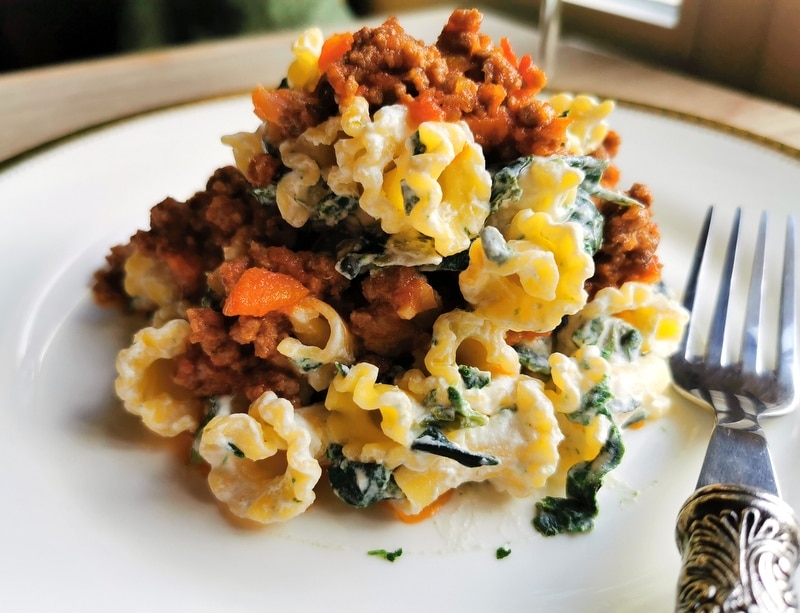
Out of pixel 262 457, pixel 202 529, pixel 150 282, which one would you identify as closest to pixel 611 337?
pixel 262 457

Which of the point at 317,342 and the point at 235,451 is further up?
the point at 317,342

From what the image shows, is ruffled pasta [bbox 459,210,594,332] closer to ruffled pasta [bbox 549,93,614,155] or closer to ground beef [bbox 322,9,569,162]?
ground beef [bbox 322,9,569,162]

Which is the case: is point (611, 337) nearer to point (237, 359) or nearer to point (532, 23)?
point (237, 359)

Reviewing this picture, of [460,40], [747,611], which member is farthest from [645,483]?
[460,40]

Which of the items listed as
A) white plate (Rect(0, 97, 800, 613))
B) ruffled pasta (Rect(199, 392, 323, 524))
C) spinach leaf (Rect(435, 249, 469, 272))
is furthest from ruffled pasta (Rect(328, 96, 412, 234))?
white plate (Rect(0, 97, 800, 613))

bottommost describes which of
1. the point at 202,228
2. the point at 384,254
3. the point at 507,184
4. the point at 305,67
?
the point at 202,228

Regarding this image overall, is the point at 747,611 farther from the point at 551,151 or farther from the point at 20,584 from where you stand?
the point at 20,584

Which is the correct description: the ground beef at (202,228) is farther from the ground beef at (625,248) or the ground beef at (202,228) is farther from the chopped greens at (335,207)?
the ground beef at (625,248)
